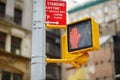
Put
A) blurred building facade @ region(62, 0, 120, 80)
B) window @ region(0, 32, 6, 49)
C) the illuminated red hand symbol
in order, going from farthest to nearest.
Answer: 1. blurred building facade @ region(62, 0, 120, 80)
2. window @ region(0, 32, 6, 49)
3. the illuminated red hand symbol

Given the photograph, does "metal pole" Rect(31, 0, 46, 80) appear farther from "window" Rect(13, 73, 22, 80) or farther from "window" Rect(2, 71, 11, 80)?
"window" Rect(13, 73, 22, 80)

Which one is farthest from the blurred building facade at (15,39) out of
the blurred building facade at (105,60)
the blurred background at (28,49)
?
the blurred building facade at (105,60)

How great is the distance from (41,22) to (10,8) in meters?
27.9

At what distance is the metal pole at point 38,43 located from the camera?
5359mm

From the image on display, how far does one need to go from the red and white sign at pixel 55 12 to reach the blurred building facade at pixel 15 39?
80.4 ft

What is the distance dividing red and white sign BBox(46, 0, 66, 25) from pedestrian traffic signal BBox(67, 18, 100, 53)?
0.45 metres

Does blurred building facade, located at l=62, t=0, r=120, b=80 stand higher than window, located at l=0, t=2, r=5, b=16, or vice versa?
window, located at l=0, t=2, r=5, b=16

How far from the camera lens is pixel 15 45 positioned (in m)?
32.7

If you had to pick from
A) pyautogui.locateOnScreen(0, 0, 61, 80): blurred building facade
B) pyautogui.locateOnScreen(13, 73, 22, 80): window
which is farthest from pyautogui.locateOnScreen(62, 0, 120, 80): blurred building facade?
pyautogui.locateOnScreen(13, 73, 22, 80): window

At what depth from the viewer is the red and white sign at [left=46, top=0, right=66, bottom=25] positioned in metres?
6.10

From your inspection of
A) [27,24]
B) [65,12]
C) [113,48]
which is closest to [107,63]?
[113,48]

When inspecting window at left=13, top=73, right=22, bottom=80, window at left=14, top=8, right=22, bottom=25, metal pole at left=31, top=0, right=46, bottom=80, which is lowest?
window at left=13, top=73, right=22, bottom=80

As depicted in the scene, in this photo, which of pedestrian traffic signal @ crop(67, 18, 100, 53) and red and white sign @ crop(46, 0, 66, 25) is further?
red and white sign @ crop(46, 0, 66, 25)

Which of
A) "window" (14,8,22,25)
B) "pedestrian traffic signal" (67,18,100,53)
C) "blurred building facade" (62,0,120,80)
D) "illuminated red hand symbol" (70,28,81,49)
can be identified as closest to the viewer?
"pedestrian traffic signal" (67,18,100,53)
